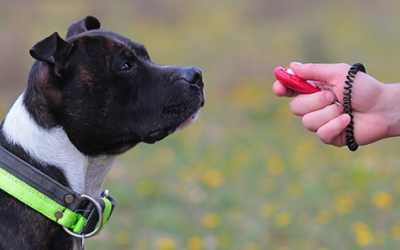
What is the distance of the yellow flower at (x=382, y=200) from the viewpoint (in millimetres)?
4844

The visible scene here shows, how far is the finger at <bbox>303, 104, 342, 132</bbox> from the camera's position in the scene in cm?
234

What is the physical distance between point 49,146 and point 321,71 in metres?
1.60

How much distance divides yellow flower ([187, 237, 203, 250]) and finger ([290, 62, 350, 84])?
2559 millimetres

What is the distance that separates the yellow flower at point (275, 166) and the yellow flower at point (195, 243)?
1902mm

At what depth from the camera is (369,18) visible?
14.1m

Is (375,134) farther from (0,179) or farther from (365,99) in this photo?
(0,179)

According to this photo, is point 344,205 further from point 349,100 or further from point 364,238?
point 349,100

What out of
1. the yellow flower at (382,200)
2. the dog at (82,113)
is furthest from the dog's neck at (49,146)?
the yellow flower at (382,200)

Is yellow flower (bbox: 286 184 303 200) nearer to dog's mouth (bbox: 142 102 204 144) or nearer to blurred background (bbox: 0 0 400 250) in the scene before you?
blurred background (bbox: 0 0 400 250)

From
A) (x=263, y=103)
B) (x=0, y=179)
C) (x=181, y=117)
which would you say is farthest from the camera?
(x=263, y=103)

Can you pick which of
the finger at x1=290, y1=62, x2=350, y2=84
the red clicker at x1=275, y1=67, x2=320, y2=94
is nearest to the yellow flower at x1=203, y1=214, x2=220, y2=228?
the red clicker at x1=275, y1=67, x2=320, y2=94

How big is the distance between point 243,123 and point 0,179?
6.11 meters

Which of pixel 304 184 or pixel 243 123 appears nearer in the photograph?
pixel 304 184

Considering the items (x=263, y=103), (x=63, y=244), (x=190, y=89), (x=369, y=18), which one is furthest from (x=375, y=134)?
(x=369, y=18)
